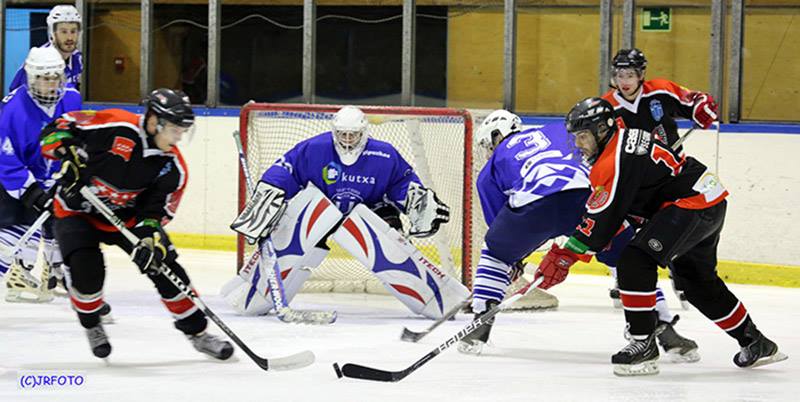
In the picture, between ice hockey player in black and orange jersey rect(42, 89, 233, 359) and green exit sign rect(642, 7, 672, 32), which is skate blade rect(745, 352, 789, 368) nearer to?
ice hockey player in black and orange jersey rect(42, 89, 233, 359)

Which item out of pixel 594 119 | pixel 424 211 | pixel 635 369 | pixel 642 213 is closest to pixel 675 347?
pixel 635 369

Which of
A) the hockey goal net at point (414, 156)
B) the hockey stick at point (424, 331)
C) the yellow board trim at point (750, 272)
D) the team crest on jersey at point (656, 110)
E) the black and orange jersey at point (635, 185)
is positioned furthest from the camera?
the yellow board trim at point (750, 272)

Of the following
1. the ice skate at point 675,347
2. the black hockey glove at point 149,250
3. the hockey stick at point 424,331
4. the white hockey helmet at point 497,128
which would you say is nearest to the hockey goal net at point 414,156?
the white hockey helmet at point 497,128

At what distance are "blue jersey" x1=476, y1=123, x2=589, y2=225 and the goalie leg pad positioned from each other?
0.57m

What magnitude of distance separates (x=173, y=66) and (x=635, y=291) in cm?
539

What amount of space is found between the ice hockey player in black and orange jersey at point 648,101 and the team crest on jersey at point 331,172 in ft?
3.68

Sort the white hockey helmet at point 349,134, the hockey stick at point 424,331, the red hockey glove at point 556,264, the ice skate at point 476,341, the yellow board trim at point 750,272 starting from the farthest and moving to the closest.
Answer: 1. the yellow board trim at point 750,272
2. the white hockey helmet at point 349,134
3. the hockey stick at point 424,331
4. the ice skate at point 476,341
5. the red hockey glove at point 556,264

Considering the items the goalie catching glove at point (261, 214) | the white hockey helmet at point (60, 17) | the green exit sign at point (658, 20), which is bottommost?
the goalie catching glove at point (261, 214)

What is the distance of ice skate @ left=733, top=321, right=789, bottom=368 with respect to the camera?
4.41m

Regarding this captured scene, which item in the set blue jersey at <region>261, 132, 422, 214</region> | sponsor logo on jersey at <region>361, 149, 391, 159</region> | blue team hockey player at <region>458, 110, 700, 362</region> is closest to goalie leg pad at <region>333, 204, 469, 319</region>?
blue jersey at <region>261, 132, 422, 214</region>

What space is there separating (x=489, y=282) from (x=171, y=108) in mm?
1256

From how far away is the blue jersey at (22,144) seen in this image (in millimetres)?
5484

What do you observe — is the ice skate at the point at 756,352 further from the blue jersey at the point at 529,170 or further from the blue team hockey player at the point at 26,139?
the blue team hockey player at the point at 26,139

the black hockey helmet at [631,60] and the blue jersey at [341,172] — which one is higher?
the black hockey helmet at [631,60]
